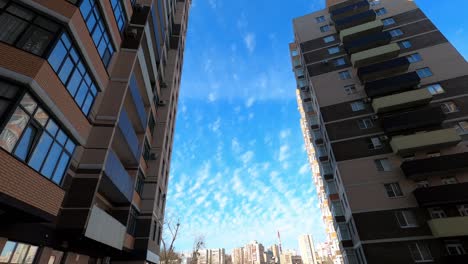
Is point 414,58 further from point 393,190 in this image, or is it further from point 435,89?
point 393,190

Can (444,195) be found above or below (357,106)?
below

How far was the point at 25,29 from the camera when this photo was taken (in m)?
9.23

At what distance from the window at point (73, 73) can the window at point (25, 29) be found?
0.38m

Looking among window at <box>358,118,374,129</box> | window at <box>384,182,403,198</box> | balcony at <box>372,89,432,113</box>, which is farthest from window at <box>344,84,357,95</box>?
window at <box>384,182,403,198</box>

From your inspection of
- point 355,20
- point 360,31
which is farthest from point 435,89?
point 355,20

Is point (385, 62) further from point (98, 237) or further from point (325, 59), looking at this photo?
point (98, 237)

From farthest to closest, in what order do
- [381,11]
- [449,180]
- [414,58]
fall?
1. [381,11]
2. [414,58]
3. [449,180]

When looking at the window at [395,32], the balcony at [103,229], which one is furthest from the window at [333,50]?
the balcony at [103,229]

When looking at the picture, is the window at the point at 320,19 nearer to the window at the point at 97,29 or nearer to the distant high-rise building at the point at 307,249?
the window at the point at 97,29

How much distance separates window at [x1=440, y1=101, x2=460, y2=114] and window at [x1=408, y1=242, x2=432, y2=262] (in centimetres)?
1393

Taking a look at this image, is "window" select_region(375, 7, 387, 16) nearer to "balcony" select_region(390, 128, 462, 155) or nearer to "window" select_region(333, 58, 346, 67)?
"window" select_region(333, 58, 346, 67)

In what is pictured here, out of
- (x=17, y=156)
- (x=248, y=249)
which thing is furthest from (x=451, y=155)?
(x=248, y=249)

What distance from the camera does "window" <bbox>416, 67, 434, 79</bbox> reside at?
89.4 ft

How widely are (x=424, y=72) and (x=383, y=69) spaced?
4408 millimetres
